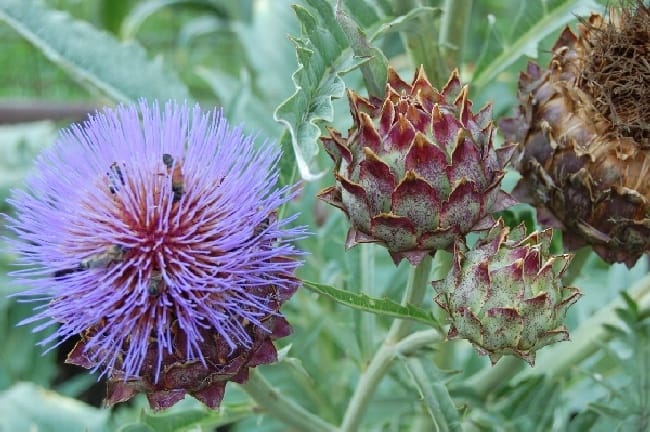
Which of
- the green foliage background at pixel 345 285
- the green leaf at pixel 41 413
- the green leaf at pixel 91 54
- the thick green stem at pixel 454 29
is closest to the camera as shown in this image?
the green foliage background at pixel 345 285

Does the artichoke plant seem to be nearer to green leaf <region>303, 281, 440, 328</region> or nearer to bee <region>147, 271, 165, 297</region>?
green leaf <region>303, 281, 440, 328</region>

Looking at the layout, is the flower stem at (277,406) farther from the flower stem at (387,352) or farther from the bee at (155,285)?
the bee at (155,285)

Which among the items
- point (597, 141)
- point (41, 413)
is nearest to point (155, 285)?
point (597, 141)

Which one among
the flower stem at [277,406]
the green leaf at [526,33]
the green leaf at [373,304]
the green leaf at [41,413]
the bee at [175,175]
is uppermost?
the green leaf at [526,33]

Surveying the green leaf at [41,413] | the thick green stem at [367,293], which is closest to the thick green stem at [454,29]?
the thick green stem at [367,293]

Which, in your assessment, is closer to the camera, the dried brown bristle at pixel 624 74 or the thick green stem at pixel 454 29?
the dried brown bristle at pixel 624 74

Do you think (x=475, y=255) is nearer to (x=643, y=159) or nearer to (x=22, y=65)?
(x=643, y=159)
